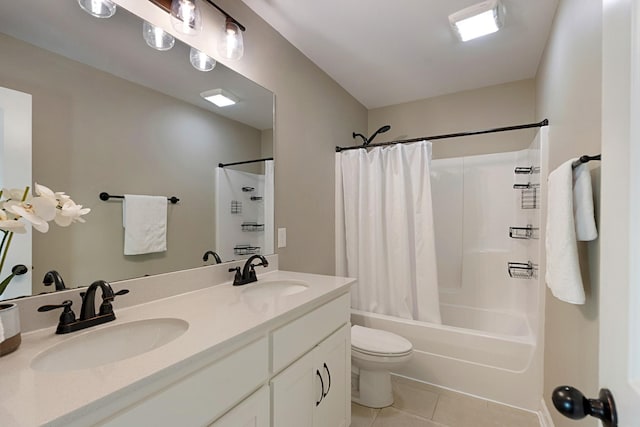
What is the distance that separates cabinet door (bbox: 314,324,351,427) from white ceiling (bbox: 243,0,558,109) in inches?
73.3

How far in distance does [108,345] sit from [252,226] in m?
0.95

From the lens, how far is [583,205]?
1.05 metres

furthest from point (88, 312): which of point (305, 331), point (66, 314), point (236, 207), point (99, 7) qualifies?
point (99, 7)

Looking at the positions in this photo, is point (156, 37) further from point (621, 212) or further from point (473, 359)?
point (473, 359)

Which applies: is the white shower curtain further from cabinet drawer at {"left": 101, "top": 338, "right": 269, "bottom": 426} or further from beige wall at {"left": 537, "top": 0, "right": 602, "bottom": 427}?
cabinet drawer at {"left": 101, "top": 338, "right": 269, "bottom": 426}

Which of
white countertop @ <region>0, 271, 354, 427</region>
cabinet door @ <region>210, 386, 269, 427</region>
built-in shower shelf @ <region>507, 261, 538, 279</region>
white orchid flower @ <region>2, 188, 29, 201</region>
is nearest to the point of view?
white countertop @ <region>0, 271, 354, 427</region>

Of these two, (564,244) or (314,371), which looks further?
(314,371)

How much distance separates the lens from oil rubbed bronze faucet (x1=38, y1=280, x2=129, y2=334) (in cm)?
88

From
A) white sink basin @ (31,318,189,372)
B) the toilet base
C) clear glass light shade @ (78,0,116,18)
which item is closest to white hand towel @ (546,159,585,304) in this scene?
the toilet base

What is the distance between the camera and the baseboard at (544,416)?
5.31ft

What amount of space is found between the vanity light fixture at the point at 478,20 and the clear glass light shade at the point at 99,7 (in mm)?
1759

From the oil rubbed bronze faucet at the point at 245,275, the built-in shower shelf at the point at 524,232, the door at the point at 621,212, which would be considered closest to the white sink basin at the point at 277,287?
the oil rubbed bronze faucet at the point at 245,275

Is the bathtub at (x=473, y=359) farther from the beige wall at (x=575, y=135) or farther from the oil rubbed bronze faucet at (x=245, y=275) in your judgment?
the oil rubbed bronze faucet at (x=245, y=275)

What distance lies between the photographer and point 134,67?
119 cm
